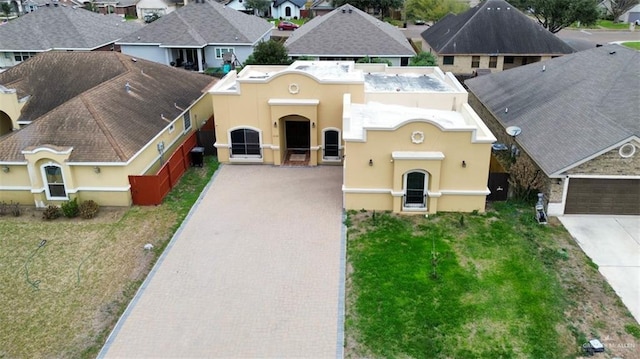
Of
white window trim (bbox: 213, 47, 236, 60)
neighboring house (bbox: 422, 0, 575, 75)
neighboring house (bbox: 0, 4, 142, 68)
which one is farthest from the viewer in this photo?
white window trim (bbox: 213, 47, 236, 60)

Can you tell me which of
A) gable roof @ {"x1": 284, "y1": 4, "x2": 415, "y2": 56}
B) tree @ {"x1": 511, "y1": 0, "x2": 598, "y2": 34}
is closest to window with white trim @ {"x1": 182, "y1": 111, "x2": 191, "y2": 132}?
gable roof @ {"x1": 284, "y1": 4, "x2": 415, "y2": 56}

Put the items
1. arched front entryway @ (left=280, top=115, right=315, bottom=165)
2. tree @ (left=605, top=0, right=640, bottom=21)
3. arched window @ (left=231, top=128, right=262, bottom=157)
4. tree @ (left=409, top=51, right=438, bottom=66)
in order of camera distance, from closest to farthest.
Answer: arched window @ (left=231, top=128, right=262, bottom=157)
arched front entryway @ (left=280, top=115, right=315, bottom=165)
tree @ (left=409, top=51, right=438, bottom=66)
tree @ (left=605, top=0, right=640, bottom=21)

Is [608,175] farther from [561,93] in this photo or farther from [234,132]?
[234,132]

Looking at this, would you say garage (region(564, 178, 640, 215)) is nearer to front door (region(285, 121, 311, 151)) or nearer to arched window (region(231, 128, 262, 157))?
front door (region(285, 121, 311, 151))

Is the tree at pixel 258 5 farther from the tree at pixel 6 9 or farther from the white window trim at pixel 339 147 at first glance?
the white window trim at pixel 339 147

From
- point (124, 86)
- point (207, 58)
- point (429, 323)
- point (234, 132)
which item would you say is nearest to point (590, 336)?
point (429, 323)

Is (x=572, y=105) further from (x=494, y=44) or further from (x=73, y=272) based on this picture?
(x=494, y=44)

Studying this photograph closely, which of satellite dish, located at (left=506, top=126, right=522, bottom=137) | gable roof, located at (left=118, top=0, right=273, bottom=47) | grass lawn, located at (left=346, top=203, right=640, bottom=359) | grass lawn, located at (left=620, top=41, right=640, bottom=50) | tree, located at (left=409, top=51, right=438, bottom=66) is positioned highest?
gable roof, located at (left=118, top=0, right=273, bottom=47)
